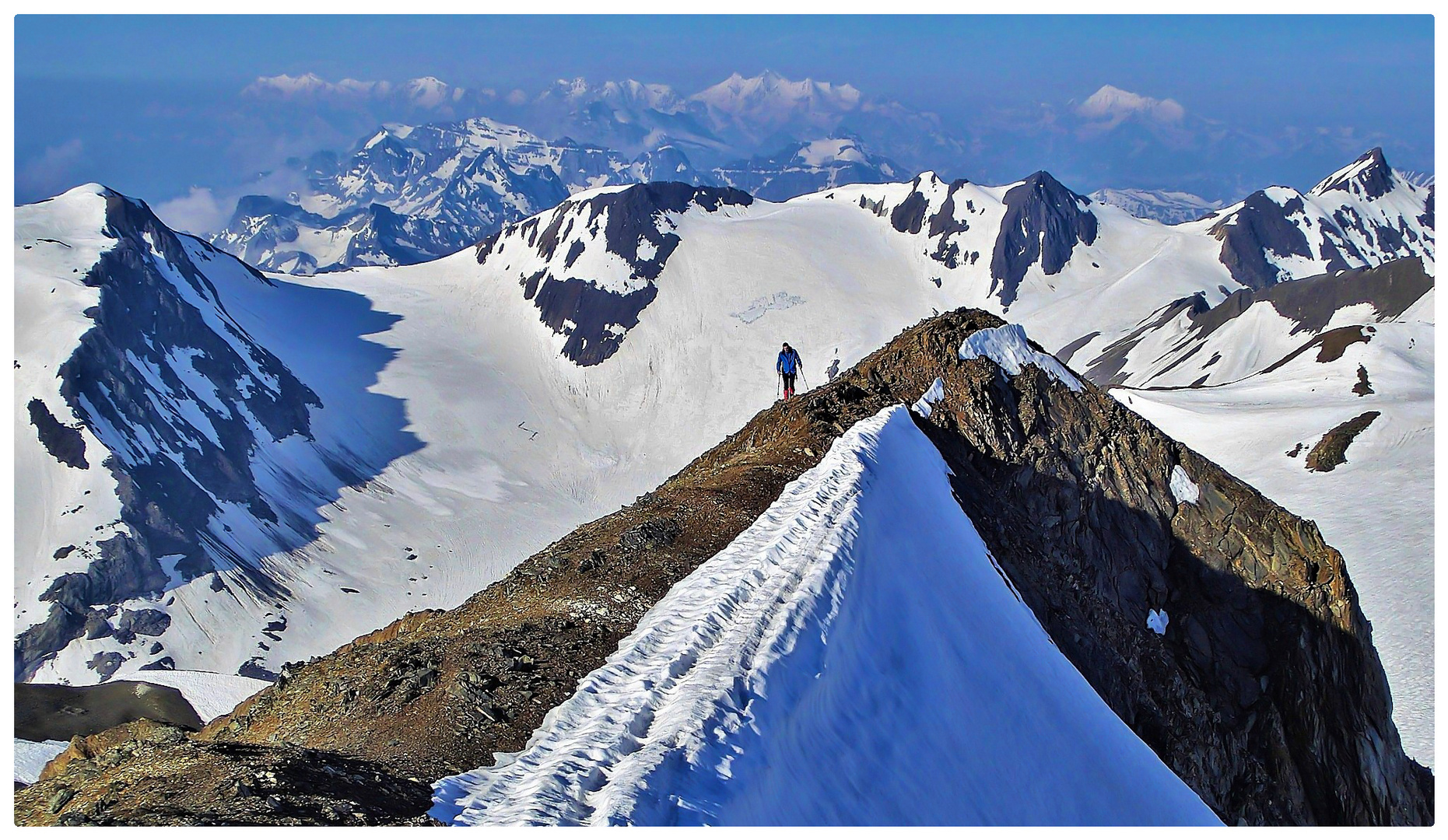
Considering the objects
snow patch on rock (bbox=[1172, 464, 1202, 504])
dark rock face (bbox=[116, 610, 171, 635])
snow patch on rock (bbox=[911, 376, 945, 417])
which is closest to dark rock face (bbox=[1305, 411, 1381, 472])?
snow patch on rock (bbox=[1172, 464, 1202, 504])

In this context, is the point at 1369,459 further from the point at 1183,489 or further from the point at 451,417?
the point at 451,417

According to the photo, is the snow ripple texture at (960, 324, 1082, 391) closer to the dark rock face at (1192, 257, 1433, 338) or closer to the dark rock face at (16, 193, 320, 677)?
the dark rock face at (16, 193, 320, 677)

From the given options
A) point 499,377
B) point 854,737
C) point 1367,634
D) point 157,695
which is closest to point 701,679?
point 854,737

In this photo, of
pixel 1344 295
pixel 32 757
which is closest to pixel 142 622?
pixel 32 757

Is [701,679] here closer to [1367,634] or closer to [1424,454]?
[1367,634]

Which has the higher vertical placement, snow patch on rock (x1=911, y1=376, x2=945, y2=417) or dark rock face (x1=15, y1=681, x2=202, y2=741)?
snow patch on rock (x1=911, y1=376, x2=945, y2=417)

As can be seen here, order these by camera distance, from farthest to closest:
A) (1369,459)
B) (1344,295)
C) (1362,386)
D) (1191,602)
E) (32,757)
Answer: (1344,295) < (1362,386) < (1369,459) < (1191,602) < (32,757)

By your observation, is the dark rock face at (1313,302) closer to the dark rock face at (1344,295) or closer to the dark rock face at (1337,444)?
the dark rock face at (1344,295)
